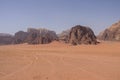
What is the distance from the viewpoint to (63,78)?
9.84 metres

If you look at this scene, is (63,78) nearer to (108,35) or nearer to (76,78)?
(76,78)

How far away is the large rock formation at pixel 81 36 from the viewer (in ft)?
156

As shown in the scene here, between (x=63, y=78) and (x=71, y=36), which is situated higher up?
(x=71, y=36)

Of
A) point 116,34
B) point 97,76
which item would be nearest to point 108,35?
point 116,34

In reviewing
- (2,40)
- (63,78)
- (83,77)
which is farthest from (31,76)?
(2,40)

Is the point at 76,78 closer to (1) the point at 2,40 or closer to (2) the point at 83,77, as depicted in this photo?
(2) the point at 83,77

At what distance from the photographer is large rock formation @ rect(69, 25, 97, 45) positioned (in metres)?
47.6

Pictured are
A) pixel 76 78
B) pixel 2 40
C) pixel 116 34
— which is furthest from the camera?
pixel 2 40

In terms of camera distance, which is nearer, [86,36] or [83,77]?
[83,77]

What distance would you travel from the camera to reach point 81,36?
49.2 meters

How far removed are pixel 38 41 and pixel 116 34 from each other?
3146cm

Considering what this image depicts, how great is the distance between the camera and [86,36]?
4834 cm

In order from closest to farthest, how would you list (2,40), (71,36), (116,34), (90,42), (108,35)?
(90,42), (71,36), (116,34), (108,35), (2,40)

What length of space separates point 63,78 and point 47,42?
50342 millimetres
